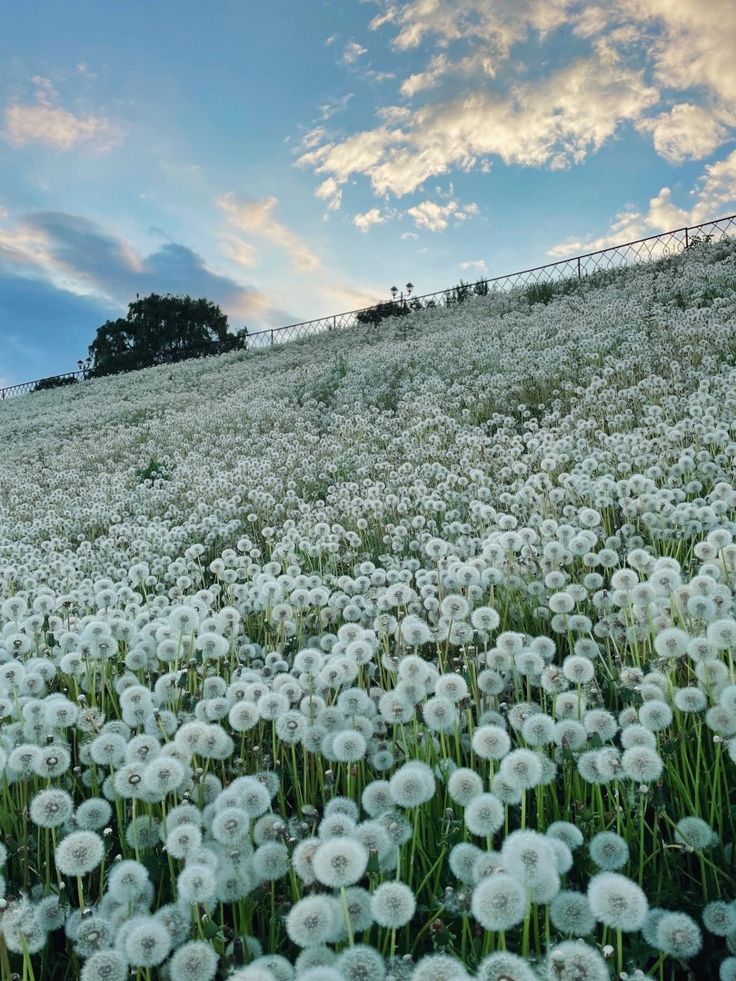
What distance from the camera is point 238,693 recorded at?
9.41 feet

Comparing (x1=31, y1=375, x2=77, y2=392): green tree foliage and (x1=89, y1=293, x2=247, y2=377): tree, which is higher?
(x1=89, y1=293, x2=247, y2=377): tree

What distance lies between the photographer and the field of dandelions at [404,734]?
5.36 feet

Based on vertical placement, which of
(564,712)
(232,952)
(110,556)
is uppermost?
(110,556)

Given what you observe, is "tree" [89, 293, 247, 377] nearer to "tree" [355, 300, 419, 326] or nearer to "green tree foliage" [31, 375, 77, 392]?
"green tree foliage" [31, 375, 77, 392]

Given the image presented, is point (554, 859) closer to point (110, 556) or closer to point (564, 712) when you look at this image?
point (564, 712)

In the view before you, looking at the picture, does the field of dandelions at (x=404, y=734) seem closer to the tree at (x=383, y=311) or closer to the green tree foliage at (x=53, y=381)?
the tree at (x=383, y=311)

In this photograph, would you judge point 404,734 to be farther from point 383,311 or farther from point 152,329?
point 152,329

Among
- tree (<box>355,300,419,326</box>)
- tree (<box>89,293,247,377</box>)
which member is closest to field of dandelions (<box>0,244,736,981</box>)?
tree (<box>355,300,419,326</box>)

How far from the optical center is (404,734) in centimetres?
245

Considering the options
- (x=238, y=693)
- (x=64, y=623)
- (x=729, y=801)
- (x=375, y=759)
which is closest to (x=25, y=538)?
(x=64, y=623)

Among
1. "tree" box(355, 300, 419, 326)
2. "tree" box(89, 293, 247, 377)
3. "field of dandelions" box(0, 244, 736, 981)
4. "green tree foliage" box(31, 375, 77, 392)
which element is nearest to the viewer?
"field of dandelions" box(0, 244, 736, 981)

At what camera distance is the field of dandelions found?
1633mm

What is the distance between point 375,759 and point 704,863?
1089 millimetres

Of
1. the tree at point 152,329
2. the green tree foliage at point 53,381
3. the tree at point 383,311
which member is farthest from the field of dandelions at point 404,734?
the tree at point 152,329
